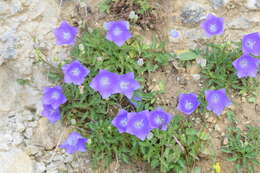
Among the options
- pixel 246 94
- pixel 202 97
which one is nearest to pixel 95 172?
pixel 202 97

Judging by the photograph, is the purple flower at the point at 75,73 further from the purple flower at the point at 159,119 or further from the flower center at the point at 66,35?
the purple flower at the point at 159,119

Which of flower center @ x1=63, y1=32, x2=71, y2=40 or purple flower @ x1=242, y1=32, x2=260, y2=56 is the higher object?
purple flower @ x1=242, y1=32, x2=260, y2=56

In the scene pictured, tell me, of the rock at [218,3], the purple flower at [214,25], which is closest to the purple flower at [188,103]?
the purple flower at [214,25]

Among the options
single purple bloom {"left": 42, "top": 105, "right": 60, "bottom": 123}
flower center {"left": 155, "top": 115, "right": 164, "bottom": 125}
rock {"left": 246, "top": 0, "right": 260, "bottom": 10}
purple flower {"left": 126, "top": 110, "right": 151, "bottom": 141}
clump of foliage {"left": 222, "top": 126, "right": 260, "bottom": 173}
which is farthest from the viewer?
rock {"left": 246, "top": 0, "right": 260, "bottom": 10}

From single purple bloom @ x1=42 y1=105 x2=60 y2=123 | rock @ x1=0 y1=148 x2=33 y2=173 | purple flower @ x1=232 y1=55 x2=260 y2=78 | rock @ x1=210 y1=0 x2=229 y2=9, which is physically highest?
rock @ x1=210 y1=0 x2=229 y2=9

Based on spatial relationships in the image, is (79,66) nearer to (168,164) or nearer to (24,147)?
(24,147)

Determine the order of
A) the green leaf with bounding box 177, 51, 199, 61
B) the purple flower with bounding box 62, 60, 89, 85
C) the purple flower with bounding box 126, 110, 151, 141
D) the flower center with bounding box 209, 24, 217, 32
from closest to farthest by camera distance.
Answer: the purple flower with bounding box 126, 110, 151, 141 < the purple flower with bounding box 62, 60, 89, 85 < the flower center with bounding box 209, 24, 217, 32 < the green leaf with bounding box 177, 51, 199, 61

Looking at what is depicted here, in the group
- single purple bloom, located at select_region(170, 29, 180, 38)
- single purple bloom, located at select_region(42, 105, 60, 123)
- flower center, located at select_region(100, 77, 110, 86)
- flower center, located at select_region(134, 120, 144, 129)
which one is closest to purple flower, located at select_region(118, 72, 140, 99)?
flower center, located at select_region(100, 77, 110, 86)

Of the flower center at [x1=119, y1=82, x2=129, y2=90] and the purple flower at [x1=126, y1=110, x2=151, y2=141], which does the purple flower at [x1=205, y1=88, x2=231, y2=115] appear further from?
the flower center at [x1=119, y1=82, x2=129, y2=90]

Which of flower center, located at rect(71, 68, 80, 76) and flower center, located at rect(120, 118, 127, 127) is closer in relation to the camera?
flower center, located at rect(120, 118, 127, 127)
